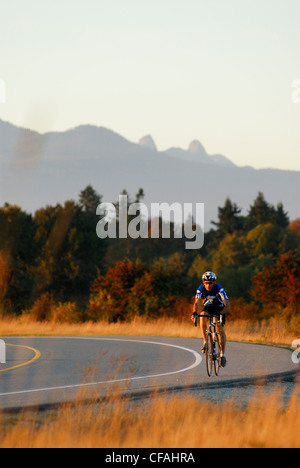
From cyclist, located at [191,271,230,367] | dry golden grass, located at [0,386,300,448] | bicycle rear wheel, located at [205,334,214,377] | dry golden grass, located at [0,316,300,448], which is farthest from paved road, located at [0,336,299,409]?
dry golden grass, located at [0,386,300,448]

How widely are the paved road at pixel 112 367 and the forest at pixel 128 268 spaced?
6.99 metres

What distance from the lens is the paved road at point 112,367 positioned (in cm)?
1358

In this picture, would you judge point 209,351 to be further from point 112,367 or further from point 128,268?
point 128,268

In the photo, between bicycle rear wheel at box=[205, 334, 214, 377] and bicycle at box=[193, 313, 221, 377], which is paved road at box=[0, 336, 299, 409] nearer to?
bicycle rear wheel at box=[205, 334, 214, 377]

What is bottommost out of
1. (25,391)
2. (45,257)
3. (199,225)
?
(25,391)

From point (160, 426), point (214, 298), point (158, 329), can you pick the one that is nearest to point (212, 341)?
point (214, 298)

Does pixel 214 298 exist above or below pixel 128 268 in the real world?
below

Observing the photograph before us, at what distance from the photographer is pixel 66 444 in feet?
27.5

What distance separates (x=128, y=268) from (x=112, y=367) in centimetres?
2007

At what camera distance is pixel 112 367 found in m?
18.1

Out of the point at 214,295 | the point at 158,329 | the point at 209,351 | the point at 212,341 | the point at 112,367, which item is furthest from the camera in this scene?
the point at 158,329
